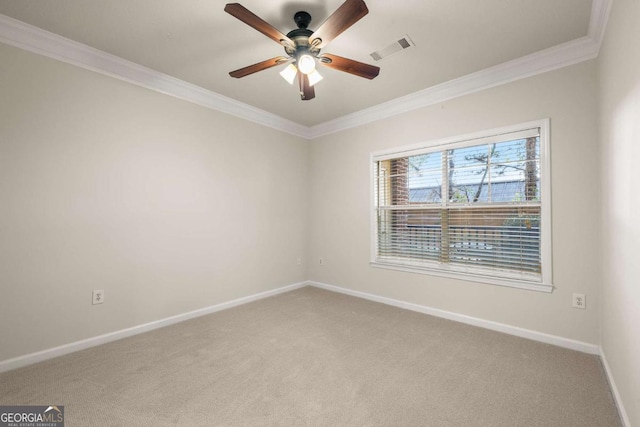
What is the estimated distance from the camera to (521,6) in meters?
2.03

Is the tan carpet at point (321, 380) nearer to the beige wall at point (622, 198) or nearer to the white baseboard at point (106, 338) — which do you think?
the white baseboard at point (106, 338)

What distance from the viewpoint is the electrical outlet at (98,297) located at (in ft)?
8.57

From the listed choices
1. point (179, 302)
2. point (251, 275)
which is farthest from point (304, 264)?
point (179, 302)

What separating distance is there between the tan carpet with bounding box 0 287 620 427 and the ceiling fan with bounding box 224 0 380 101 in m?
2.32

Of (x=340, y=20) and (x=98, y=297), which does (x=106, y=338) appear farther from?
(x=340, y=20)

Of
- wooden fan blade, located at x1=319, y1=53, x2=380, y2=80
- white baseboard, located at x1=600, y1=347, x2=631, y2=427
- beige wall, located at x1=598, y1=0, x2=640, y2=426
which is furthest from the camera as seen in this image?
wooden fan blade, located at x1=319, y1=53, x2=380, y2=80

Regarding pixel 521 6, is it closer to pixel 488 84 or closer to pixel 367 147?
pixel 488 84

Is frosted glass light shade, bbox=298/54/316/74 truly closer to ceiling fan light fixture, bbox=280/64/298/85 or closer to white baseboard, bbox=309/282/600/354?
ceiling fan light fixture, bbox=280/64/298/85

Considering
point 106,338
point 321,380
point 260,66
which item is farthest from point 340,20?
point 106,338

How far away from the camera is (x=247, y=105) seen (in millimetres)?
3801

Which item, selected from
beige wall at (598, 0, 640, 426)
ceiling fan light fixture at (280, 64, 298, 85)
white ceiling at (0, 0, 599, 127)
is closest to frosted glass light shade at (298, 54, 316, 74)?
ceiling fan light fixture at (280, 64, 298, 85)

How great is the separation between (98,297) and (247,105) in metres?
2.76

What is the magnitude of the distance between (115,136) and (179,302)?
1.88 m

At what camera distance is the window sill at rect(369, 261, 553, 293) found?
8.80 ft
